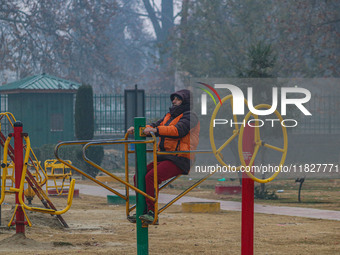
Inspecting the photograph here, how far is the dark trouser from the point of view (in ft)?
23.5

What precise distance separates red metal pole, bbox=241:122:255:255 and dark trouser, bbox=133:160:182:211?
0.96 metres

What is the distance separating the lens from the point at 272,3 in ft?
134

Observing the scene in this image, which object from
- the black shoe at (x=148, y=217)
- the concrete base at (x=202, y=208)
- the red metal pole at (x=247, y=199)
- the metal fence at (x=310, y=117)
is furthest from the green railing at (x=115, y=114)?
the red metal pole at (x=247, y=199)

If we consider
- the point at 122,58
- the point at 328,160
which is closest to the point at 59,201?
the point at 328,160

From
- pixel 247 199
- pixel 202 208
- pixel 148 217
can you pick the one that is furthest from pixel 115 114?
pixel 247 199

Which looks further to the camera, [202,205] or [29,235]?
[202,205]

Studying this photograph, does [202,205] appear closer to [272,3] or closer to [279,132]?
[279,132]

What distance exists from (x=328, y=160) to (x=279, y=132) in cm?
1031

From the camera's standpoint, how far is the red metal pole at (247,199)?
264 inches

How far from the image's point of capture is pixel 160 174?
24.2 ft

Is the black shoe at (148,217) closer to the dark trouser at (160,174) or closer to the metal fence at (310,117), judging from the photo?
the dark trouser at (160,174)

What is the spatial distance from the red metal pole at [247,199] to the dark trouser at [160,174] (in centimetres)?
96

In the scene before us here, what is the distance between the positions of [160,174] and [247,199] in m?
1.07

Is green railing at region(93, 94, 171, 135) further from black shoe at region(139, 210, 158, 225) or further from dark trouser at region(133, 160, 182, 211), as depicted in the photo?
black shoe at region(139, 210, 158, 225)
